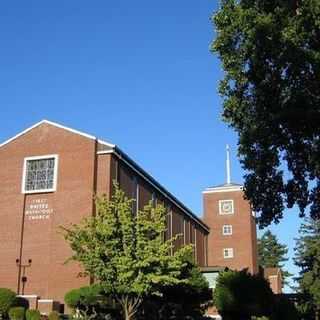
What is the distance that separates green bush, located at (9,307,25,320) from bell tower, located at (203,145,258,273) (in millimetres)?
41452

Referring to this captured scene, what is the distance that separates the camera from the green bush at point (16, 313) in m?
38.2

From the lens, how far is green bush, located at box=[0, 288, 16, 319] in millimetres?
39562

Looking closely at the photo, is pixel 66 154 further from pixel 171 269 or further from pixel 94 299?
pixel 171 269

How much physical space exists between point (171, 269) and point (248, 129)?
9.76m

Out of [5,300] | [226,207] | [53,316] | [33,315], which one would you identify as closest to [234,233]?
[226,207]

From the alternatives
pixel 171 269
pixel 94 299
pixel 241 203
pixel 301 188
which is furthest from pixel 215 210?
pixel 301 188

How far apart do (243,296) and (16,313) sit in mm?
14208


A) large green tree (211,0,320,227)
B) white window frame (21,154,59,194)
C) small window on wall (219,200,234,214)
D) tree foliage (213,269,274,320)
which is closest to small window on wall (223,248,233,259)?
small window on wall (219,200,234,214)

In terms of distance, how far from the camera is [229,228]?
78.9m

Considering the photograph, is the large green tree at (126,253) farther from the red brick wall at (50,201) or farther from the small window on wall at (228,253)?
the small window on wall at (228,253)

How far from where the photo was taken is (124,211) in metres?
29.7

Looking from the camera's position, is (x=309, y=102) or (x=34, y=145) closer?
(x=309, y=102)

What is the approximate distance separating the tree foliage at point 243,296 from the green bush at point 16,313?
12.1 metres

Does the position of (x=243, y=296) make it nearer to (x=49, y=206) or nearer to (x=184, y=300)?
(x=184, y=300)
